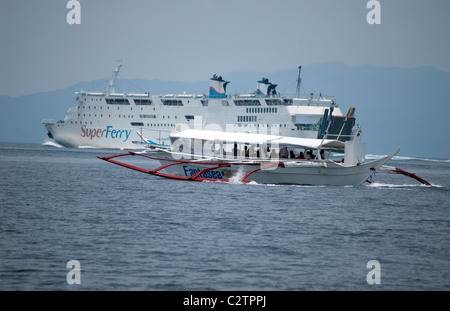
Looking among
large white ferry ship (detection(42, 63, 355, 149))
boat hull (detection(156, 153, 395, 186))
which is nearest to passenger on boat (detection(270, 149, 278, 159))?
boat hull (detection(156, 153, 395, 186))

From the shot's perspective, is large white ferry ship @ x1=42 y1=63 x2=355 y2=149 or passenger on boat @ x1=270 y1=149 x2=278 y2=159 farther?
large white ferry ship @ x1=42 y1=63 x2=355 y2=149

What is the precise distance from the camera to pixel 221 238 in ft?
64.3

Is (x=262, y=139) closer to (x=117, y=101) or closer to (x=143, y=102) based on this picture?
(x=143, y=102)

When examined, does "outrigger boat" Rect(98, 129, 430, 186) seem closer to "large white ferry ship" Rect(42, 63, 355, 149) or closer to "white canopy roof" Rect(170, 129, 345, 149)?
"white canopy roof" Rect(170, 129, 345, 149)

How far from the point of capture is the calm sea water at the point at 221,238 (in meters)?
14.7

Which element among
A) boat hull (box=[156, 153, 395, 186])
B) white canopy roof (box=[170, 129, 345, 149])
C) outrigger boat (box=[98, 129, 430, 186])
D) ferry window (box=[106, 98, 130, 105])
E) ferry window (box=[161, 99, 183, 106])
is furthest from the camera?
ferry window (box=[161, 99, 183, 106])

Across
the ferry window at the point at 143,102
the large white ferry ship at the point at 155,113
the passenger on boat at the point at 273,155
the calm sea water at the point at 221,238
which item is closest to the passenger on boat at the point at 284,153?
the passenger on boat at the point at 273,155

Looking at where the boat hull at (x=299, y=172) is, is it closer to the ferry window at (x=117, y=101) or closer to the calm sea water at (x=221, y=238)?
the calm sea water at (x=221, y=238)

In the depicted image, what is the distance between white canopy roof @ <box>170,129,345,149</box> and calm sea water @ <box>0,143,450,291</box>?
2.31 m

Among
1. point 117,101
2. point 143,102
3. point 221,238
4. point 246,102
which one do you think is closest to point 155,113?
point 143,102

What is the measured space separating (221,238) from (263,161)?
13933 millimetres

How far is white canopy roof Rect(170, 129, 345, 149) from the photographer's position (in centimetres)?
3341
